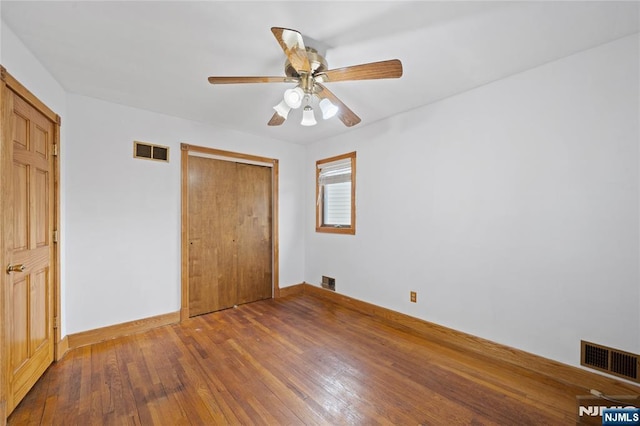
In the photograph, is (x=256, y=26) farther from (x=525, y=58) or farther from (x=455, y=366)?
(x=455, y=366)

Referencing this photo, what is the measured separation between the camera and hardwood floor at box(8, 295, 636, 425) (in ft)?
5.42

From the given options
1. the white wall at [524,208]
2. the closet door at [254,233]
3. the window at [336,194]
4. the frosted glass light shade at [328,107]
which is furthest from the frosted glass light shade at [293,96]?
the closet door at [254,233]

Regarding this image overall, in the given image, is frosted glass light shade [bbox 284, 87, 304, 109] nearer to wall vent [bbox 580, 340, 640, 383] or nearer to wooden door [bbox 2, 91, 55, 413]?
wooden door [bbox 2, 91, 55, 413]

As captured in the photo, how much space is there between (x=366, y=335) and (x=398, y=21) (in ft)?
8.97

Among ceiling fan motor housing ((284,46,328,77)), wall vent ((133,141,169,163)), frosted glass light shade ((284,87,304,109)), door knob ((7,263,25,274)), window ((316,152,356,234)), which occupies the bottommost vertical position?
door knob ((7,263,25,274))

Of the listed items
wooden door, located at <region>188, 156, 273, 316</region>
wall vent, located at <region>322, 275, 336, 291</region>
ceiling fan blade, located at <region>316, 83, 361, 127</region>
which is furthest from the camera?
wall vent, located at <region>322, 275, 336, 291</region>

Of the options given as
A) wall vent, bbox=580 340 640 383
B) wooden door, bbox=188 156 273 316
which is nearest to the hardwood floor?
wall vent, bbox=580 340 640 383

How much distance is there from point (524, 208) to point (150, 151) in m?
3.74

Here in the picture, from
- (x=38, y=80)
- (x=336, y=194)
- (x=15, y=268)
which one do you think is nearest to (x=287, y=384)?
(x=15, y=268)

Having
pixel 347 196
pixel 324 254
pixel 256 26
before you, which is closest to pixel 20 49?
pixel 256 26

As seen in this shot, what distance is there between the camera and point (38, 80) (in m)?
2.00

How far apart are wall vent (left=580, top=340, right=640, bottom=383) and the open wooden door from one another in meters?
3.85

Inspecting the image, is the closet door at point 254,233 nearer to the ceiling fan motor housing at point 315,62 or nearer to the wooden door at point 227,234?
the wooden door at point 227,234

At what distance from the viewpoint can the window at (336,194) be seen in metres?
3.62
